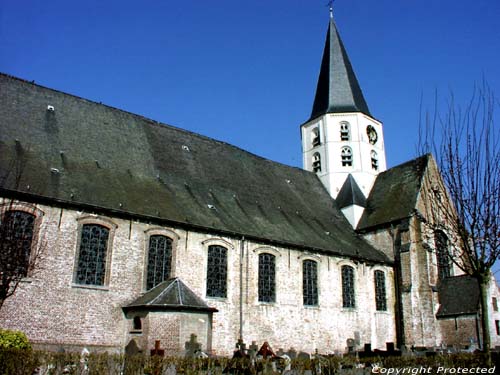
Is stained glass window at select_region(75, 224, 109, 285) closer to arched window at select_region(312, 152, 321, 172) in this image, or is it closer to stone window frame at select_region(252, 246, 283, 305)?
stone window frame at select_region(252, 246, 283, 305)

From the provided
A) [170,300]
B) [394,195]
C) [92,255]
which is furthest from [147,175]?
[394,195]

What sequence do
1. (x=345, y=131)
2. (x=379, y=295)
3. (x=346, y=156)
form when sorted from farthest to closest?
(x=345, y=131) → (x=346, y=156) → (x=379, y=295)

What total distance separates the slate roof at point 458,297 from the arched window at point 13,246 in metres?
16.7

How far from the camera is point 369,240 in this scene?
24.3 m

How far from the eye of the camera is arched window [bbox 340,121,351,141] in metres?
28.4

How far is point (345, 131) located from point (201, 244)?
47.2 ft

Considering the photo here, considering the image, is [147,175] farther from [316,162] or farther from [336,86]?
[336,86]

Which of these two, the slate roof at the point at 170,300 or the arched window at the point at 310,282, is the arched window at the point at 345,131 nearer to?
the arched window at the point at 310,282

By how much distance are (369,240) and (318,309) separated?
235 inches

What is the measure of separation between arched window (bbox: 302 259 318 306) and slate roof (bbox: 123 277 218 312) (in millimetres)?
5063

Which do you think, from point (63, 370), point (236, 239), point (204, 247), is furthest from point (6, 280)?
point (236, 239)

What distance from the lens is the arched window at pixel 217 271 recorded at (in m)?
17.3

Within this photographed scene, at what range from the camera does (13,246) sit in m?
11.9

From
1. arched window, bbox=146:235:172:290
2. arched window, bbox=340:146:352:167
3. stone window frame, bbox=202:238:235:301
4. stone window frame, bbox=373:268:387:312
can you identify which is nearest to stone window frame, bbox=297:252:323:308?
stone window frame, bbox=202:238:235:301
